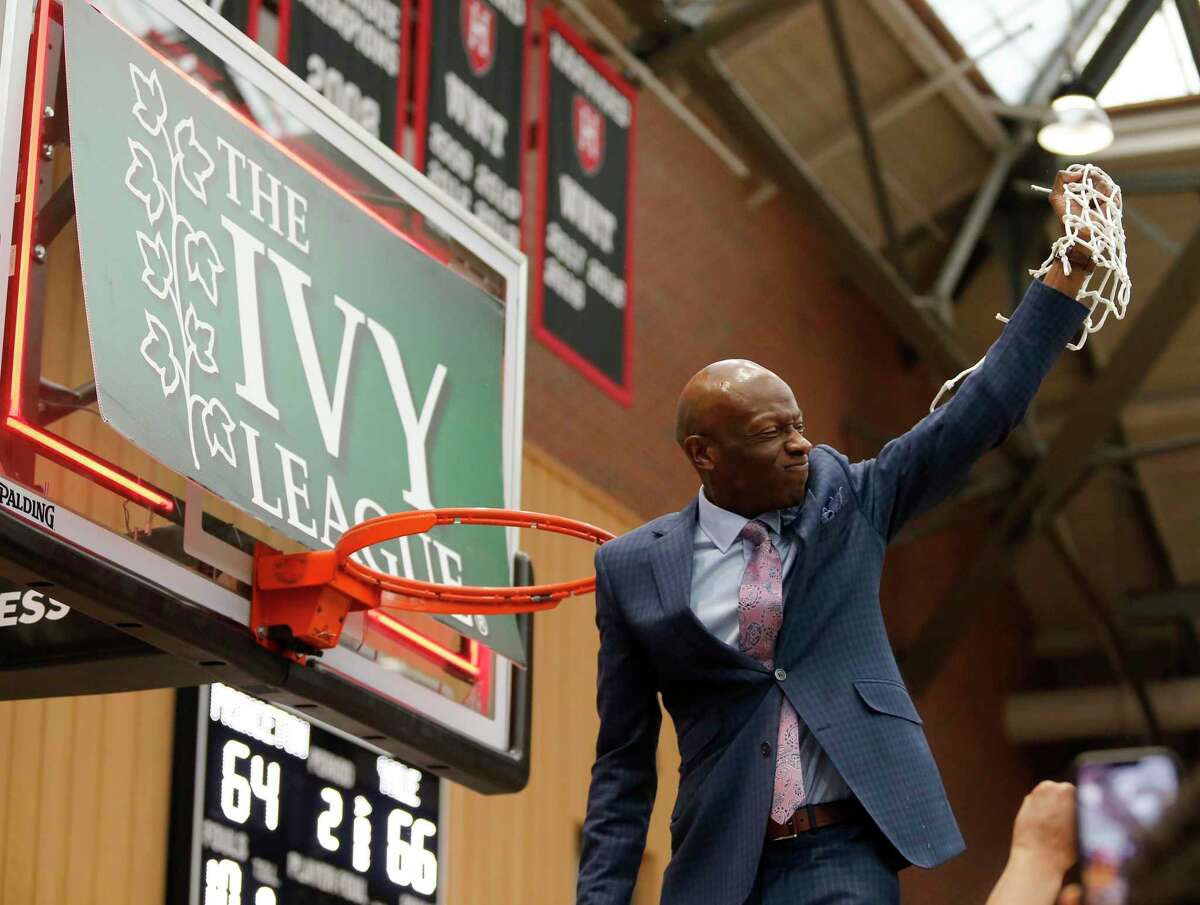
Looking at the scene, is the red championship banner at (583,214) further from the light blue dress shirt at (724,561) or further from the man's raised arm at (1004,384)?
the man's raised arm at (1004,384)

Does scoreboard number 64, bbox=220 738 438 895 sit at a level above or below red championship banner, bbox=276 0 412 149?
below

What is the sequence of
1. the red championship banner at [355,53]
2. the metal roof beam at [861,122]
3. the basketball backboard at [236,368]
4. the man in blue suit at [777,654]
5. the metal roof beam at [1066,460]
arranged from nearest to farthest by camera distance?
the man in blue suit at [777,654]
the basketball backboard at [236,368]
the red championship banner at [355,53]
the metal roof beam at [861,122]
the metal roof beam at [1066,460]

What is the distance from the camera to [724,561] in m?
3.80

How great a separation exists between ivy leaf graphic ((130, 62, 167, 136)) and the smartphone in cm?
461

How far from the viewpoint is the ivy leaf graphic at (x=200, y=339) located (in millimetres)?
5883

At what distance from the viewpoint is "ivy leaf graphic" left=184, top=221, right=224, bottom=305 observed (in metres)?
5.96

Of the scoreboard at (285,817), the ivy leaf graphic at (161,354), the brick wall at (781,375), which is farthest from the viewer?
the brick wall at (781,375)

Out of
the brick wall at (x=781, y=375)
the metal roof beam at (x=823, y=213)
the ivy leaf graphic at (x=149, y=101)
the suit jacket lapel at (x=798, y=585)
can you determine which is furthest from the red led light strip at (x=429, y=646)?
the metal roof beam at (x=823, y=213)

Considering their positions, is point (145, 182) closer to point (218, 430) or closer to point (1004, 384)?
point (218, 430)

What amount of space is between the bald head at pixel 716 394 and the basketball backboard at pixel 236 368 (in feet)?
7.07

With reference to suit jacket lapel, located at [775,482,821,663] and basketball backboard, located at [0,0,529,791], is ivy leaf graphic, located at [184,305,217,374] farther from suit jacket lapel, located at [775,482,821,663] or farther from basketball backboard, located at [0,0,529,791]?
suit jacket lapel, located at [775,482,821,663]

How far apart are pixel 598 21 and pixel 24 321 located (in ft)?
33.3

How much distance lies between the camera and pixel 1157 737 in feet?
71.7

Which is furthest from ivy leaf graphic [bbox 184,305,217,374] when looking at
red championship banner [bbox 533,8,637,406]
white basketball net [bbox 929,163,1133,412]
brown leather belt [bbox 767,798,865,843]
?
red championship banner [bbox 533,8,637,406]
